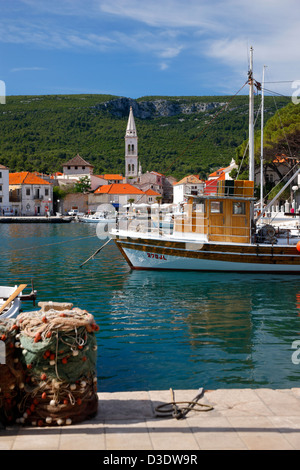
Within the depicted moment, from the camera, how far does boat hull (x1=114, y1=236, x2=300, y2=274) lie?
802 inches

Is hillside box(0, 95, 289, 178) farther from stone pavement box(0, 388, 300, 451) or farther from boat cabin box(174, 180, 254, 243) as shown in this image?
stone pavement box(0, 388, 300, 451)

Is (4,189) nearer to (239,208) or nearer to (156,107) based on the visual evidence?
(239,208)

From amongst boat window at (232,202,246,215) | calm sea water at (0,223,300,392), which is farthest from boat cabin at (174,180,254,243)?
calm sea water at (0,223,300,392)

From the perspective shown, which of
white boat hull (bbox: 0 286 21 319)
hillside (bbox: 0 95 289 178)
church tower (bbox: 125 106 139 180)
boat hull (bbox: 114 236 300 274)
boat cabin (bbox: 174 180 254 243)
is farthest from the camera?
hillside (bbox: 0 95 289 178)

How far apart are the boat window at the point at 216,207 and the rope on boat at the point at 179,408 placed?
50.1ft

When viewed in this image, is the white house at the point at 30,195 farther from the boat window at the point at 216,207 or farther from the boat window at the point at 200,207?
the boat window at the point at 216,207

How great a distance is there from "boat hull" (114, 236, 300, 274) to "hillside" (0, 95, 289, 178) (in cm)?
9263

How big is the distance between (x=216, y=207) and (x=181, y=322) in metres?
8.76

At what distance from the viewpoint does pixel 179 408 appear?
5.30m

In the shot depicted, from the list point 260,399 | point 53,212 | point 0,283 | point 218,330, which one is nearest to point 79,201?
point 53,212

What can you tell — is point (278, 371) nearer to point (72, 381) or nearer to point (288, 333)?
point (288, 333)

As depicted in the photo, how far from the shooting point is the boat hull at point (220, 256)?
20.4 m

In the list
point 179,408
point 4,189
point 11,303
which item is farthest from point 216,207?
point 4,189

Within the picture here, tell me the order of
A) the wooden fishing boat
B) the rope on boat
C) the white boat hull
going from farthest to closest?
the wooden fishing boat, the white boat hull, the rope on boat
